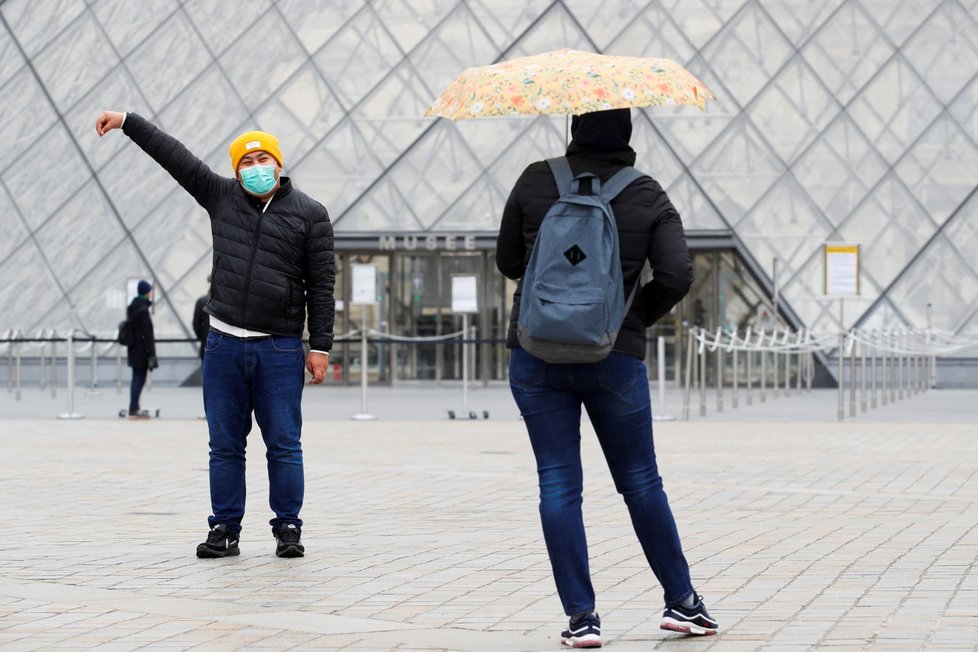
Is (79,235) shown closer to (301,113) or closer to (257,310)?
(301,113)

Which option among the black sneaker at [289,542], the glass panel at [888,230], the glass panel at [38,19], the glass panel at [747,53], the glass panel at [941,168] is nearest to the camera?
the black sneaker at [289,542]

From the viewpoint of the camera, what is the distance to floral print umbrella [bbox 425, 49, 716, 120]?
17.3 ft

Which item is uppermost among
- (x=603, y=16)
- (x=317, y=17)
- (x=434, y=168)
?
(x=317, y=17)

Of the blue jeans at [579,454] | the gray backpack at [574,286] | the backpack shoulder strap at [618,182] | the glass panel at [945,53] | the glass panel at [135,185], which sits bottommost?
the blue jeans at [579,454]

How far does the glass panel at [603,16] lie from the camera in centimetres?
2795

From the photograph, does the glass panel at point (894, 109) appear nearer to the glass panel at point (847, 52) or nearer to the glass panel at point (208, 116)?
the glass panel at point (847, 52)

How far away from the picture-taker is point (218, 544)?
725 centimetres

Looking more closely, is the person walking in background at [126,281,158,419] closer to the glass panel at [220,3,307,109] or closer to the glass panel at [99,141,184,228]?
the glass panel at [99,141,184,228]

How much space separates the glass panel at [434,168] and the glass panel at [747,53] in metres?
4.14

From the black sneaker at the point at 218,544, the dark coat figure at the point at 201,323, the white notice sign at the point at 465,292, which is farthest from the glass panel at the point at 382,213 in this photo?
the black sneaker at the point at 218,544

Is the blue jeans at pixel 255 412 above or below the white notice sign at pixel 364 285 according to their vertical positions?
below

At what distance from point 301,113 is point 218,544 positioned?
2143cm

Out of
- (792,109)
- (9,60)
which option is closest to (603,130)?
(792,109)

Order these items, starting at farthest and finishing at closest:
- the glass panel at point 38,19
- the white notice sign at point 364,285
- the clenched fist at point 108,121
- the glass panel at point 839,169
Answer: the glass panel at point 38,19, the glass panel at point 839,169, the white notice sign at point 364,285, the clenched fist at point 108,121
